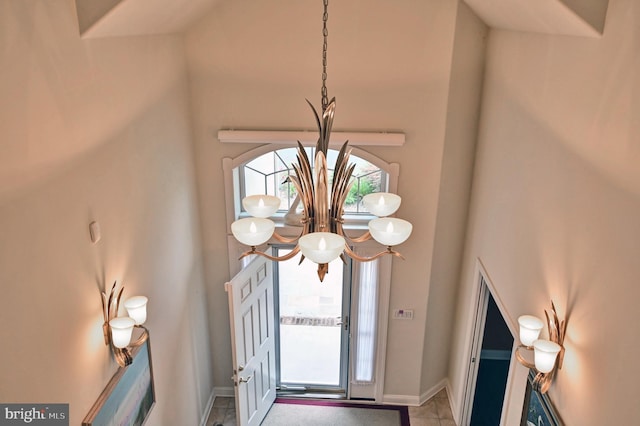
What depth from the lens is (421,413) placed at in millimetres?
5184

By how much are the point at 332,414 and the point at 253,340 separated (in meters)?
1.20

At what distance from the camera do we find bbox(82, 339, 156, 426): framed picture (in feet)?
9.39

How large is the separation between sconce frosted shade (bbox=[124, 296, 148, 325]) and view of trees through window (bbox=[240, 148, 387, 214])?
196 centimetres

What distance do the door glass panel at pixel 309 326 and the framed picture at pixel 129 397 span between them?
6.85 ft

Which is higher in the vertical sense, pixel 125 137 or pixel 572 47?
pixel 572 47

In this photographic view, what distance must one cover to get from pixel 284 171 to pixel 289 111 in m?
0.66

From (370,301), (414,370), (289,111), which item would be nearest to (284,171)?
(289,111)

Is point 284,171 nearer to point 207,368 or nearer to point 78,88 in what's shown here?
point 207,368

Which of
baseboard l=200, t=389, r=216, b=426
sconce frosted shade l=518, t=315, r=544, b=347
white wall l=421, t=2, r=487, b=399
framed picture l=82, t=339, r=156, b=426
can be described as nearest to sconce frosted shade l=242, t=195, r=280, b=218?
framed picture l=82, t=339, r=156, b=426

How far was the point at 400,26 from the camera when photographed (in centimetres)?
412

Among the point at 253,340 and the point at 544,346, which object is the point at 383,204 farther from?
the point at 253,340

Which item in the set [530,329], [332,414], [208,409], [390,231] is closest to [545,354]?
[530,329]

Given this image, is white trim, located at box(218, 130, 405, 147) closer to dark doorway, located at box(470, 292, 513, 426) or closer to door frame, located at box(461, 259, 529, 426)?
door frame, located at box(461, 259, 529, 426)

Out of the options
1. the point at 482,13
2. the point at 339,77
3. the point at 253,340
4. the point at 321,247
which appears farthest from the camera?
the point at 253,340
